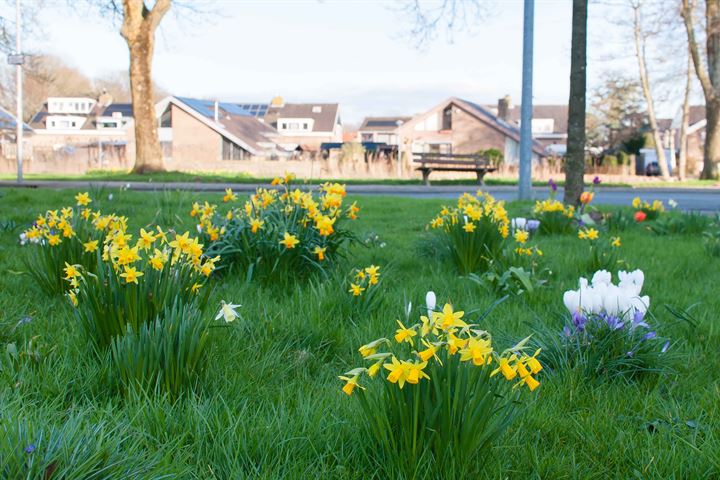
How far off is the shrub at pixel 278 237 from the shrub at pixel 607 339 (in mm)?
1513

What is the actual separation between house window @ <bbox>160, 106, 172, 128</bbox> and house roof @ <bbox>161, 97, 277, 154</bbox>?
44 centimetres

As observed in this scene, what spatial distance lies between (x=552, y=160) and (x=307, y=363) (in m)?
33.0

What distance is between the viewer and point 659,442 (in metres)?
1.90

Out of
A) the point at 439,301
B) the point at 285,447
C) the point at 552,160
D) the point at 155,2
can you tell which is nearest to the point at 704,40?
the point at 552,160

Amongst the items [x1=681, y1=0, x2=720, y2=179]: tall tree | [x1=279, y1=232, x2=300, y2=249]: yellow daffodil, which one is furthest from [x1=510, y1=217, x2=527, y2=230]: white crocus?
[x1=681, y1=0, x2=720, y2=179]: tall tree

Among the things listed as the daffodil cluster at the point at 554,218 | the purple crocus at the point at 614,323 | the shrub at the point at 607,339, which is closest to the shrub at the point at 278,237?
the shrub at the point at 607,339

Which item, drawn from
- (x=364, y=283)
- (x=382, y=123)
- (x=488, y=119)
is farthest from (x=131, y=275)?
(x=382, y=123)

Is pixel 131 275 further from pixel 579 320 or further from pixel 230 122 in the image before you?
pixel 230 122

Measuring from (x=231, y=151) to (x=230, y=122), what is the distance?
5.11 meters

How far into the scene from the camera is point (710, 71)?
87.3ft

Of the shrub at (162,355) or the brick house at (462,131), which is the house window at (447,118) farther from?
the shrub at (162,355)

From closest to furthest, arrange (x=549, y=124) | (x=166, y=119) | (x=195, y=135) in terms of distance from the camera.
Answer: (x=195, y=135) < (x=166, y=119) < (x=549, y=124)

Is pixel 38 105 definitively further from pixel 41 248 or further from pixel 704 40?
pixel 41 248

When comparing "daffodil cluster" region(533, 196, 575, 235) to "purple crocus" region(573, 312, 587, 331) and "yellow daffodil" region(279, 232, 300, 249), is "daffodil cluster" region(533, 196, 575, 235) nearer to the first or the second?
"yellow daffodil" region(279, 232, 300, 249)
